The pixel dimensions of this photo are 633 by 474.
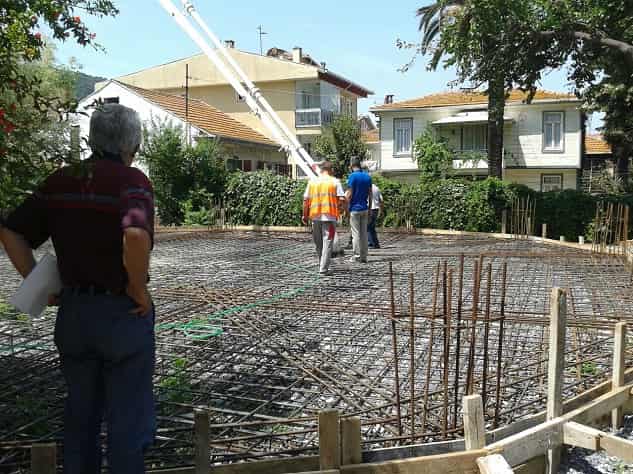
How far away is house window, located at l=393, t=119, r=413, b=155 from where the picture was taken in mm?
26206

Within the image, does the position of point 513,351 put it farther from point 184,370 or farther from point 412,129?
point 412,129

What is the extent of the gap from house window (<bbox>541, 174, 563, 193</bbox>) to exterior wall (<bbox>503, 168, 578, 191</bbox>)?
12cm

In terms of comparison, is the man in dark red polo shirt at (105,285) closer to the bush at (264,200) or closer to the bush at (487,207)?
the bush at (487,207)

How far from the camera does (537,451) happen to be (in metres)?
2.60

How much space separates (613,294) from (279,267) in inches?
163

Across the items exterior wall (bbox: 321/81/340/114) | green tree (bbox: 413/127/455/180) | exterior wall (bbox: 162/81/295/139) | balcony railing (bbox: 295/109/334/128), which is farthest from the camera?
exterior wall (bbox: 321/81/340/114)

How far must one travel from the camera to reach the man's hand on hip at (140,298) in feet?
6.18

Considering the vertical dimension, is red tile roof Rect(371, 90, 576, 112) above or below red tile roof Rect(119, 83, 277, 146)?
above

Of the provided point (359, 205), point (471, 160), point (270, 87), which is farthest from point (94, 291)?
point (270, 87)

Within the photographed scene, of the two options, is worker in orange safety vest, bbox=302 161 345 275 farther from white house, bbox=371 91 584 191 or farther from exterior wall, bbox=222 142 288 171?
white house, bbox=371 91 584 191

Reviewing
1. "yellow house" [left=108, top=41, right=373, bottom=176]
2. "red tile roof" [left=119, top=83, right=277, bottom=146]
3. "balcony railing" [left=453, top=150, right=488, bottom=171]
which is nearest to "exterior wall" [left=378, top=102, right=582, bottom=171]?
"balcony railing" [left=453, top=150, right=488, bottom=171]

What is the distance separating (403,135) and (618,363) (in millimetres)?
23840

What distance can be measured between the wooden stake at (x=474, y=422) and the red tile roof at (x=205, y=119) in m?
19.1

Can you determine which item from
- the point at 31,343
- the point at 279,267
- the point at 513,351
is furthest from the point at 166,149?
the point at 513,351
